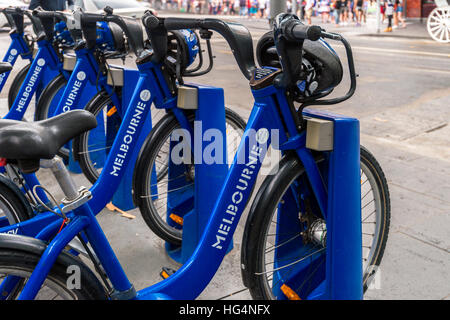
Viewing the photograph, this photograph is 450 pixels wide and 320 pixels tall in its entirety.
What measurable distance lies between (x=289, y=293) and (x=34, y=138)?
4.47 feet

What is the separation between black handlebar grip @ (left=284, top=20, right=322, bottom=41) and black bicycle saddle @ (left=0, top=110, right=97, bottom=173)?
0.81m

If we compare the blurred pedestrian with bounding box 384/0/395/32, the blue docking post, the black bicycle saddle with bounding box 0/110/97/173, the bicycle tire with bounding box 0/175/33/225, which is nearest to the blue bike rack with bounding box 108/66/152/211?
the blue docking post

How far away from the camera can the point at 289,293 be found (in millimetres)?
2328

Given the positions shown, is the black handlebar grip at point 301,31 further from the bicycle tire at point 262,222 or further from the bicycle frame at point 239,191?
the bicycle tire at point 262,222

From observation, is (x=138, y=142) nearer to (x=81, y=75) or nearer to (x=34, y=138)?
(x=81, y=75)

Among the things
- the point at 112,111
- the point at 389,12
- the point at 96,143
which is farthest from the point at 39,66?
the point at 389,12

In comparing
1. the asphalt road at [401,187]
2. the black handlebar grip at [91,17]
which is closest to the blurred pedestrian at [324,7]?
the asphalt road at [401,187]

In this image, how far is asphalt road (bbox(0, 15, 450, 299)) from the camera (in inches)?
109

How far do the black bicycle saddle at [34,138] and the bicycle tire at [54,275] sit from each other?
28 centimetres

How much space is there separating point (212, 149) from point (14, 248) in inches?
55.5

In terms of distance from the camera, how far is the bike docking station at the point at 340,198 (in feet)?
6.53

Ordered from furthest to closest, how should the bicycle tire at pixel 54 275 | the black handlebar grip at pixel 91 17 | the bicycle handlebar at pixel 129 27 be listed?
the black handlebar grip at pixel 91 17 → the bicycle handlebar at pixel 129 27 → the bicycle tire at pixel 54 275
